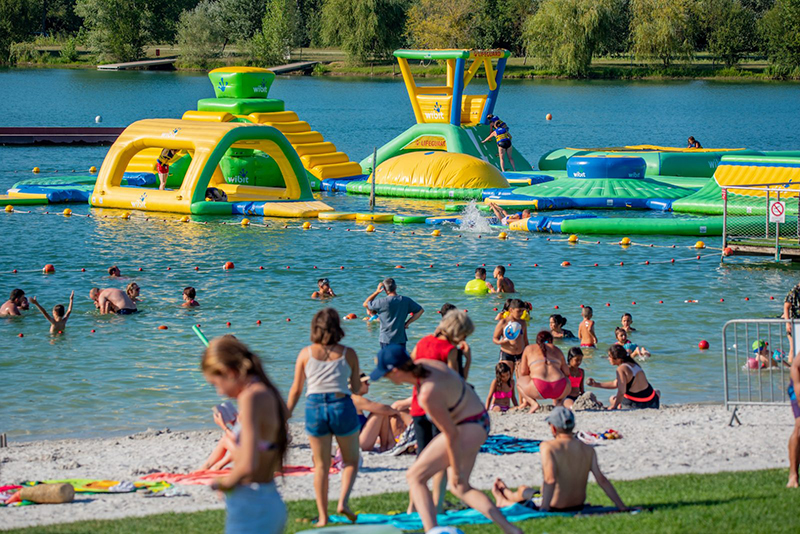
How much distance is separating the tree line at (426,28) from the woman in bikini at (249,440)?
62.2 metres

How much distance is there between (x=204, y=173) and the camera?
900 inches

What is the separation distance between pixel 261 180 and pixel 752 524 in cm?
Result: 2131

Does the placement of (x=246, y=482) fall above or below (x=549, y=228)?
above

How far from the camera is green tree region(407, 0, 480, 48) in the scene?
7644 centimetres

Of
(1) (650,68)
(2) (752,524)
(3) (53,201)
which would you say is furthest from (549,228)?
(1) (650,68)

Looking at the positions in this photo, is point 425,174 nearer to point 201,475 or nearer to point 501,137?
point 501,137

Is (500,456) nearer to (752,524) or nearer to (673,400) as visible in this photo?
(752,524)

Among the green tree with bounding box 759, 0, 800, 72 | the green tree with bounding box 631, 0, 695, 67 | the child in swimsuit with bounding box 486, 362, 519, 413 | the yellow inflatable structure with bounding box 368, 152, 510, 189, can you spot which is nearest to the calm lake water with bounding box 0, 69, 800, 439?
the yellow inflatable structure with bounding box 368, 152, 510, 189

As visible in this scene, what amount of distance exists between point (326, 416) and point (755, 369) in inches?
266

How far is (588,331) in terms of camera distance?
13.0 metres

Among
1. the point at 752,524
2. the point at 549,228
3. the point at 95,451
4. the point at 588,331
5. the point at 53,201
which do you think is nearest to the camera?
the point at 752,524

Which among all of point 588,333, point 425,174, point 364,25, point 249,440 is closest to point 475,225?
point 425,174

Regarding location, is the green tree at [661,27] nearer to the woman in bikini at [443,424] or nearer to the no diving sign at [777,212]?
the no diving sign at [777,212]

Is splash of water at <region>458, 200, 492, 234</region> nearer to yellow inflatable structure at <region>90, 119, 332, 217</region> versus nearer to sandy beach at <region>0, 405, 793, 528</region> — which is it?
yellow inflatable structure at <region>90, 119, 332, 217</region>
